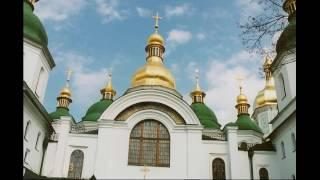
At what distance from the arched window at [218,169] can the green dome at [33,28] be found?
1332cm

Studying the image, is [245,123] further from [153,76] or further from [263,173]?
[263,173]

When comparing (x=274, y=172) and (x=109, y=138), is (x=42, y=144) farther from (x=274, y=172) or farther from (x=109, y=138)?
(x=274, y=172)

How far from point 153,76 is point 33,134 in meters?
12.9

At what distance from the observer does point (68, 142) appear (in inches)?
898

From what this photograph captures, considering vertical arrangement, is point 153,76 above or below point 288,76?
above

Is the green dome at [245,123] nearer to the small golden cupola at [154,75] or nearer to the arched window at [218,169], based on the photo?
the small golden cupola at [154,75]

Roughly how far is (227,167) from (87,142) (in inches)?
352

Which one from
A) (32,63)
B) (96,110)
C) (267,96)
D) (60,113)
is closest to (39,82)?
(32,63)

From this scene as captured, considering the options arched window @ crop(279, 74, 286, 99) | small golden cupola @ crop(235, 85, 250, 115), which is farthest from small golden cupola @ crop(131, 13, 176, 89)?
arched window @ crop(279, 74, 286, 99)

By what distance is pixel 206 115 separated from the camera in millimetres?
35219

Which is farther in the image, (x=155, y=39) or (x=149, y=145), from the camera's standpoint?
(x=155, y=39)

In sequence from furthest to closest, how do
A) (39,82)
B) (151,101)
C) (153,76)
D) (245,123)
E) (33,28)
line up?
(245,123) → (153,76) → (39,82) → (151,101) → (33,28)
